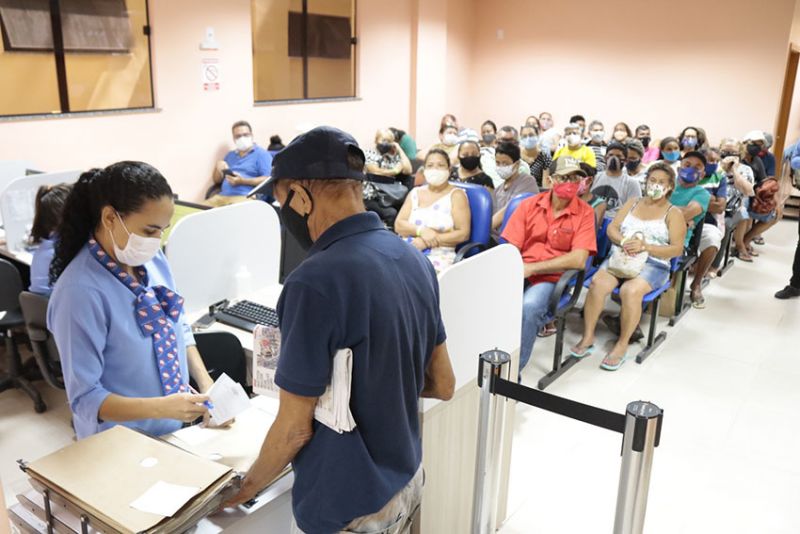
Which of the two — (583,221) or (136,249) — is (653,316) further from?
(136,249)

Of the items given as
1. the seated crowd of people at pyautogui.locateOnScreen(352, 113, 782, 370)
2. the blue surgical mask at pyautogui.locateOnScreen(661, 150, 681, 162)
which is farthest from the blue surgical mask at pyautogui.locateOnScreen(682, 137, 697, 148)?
the seated crowd of people at pyautogui.locateOnScreen(352, 113, 782, 370)

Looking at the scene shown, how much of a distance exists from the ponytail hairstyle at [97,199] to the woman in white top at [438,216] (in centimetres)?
260

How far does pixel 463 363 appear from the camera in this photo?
6.85ft

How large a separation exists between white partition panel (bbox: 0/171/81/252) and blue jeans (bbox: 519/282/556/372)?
3.01 metres

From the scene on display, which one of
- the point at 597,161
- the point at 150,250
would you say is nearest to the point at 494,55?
the point at 597,161

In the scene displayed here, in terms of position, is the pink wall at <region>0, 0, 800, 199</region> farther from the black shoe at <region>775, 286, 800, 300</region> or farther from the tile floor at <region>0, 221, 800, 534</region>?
the black shoe at <region>775, 286, 800, 300</region>

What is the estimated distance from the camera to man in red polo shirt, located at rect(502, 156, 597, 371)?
386cm

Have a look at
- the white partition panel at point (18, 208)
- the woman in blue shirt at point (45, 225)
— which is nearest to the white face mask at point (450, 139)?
the white partition panel at point (18, 208)

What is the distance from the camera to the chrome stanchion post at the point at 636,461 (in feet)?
4.76

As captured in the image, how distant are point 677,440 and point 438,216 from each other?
1965 mm

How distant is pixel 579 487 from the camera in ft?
9.56

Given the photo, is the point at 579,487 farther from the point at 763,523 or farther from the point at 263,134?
the point at 263,134

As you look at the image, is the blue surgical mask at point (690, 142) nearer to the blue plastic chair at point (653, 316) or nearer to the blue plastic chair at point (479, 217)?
the blue plastic chair at point (653, 316)

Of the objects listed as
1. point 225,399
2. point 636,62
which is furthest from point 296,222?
point 636,62
